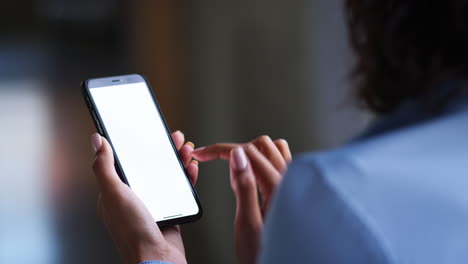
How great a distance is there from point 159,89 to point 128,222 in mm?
1860

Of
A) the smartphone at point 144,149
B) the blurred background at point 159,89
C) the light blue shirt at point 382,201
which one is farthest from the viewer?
the blurred background at point 159,89

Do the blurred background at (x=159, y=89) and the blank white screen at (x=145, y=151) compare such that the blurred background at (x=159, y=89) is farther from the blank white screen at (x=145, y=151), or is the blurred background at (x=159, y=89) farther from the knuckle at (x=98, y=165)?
the knuckle at (x=98, y=165)

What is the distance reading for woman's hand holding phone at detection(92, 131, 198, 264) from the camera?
55 cm

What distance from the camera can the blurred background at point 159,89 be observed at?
1.83 metres

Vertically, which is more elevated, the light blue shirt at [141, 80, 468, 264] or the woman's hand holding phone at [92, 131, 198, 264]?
the light blue shirt at [141, 80, 468, 264]

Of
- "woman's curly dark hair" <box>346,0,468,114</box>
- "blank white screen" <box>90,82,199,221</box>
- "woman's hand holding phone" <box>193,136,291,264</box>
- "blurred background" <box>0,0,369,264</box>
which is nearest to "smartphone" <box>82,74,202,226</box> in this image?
"blank white screen" <box>90,82,199,221</box>

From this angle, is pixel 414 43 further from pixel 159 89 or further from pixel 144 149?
pixel 159 89

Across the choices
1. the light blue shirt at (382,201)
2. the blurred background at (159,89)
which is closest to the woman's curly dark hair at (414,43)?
the light blue shirt at (382,201)

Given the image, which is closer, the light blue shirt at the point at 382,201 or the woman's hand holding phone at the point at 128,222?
the light blue shirt at the point at 382,201

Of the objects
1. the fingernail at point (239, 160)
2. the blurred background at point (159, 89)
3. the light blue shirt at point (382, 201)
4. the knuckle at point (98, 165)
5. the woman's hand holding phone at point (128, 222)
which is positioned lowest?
the blurred background at point (159, 89)

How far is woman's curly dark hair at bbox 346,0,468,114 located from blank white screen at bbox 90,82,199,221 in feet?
1.29

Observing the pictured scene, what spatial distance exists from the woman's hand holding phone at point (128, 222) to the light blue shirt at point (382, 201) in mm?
288

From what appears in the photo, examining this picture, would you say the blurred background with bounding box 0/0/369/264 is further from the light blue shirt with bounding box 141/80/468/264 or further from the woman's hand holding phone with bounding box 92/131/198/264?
the light blue shirt with bounding box 141/80/468/264

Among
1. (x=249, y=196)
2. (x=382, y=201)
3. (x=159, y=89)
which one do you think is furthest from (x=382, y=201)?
(x=159, y=89)
